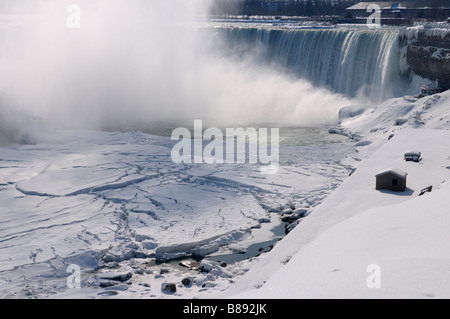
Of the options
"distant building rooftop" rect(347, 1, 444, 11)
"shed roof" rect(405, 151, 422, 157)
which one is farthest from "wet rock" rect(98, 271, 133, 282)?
"distant building rooftop" rect(347, 1, 444, 11)

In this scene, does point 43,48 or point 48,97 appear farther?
point 43,48

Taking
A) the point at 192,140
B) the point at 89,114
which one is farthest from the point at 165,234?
the point at 89,114

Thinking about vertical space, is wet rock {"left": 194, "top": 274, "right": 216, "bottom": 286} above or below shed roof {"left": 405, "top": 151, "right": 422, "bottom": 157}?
below

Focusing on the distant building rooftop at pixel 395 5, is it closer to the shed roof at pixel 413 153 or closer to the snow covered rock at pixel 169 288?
the shed roof at pixel 413 153

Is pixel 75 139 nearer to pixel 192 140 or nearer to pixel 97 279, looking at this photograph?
pixel 192 140

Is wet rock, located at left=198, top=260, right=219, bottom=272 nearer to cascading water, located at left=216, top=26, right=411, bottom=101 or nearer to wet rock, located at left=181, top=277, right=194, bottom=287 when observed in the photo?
wet rock, located at left=181, top=277, right=194, bottom=287

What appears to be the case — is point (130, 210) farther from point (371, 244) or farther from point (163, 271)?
point (371, 244)

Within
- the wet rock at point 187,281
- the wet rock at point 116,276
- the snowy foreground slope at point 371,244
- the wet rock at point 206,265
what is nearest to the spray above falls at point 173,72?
the snowy foreground slope at point 371,244
